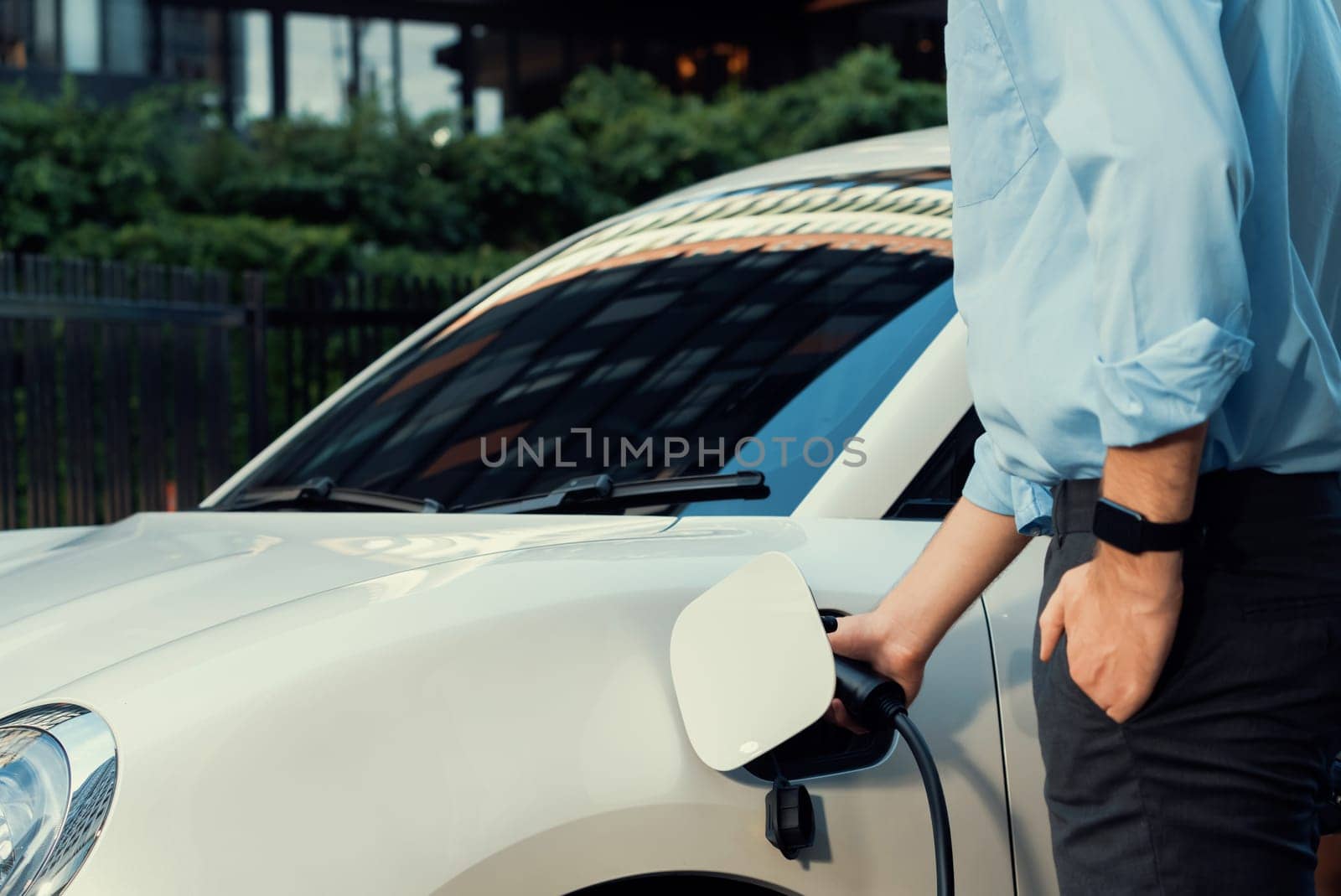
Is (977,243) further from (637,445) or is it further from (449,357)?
(449,357)

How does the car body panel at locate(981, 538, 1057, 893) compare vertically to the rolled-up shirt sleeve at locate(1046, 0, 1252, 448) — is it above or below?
below

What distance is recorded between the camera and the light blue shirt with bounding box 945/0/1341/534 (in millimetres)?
1068

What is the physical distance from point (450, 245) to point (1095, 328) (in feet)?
36.2

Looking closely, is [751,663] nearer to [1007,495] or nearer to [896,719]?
[896,719]

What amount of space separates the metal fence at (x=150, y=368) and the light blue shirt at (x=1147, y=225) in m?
5.72

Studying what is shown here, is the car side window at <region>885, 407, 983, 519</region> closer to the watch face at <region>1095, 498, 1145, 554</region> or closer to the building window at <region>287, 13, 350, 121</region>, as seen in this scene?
the watch face at <region>1095, 498, 1145, 554</region>

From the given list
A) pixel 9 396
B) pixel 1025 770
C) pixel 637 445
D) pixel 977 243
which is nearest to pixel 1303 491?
pixel 977 243

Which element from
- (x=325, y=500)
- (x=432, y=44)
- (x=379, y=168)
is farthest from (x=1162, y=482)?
(x=432, y=44)

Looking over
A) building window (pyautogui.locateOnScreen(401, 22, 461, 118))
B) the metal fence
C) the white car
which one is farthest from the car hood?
building window (pyautogui.locateOnScreen(401, 22, 461, 118))

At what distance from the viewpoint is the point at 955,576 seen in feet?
4.95

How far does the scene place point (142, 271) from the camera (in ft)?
21.0

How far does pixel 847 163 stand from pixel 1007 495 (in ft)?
3.84

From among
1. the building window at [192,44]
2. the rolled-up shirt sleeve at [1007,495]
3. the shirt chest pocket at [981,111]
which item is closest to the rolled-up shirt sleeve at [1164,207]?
the shirt chest pocket at [981,111]

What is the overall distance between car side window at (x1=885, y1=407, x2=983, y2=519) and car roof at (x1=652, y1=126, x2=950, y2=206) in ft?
2.16
